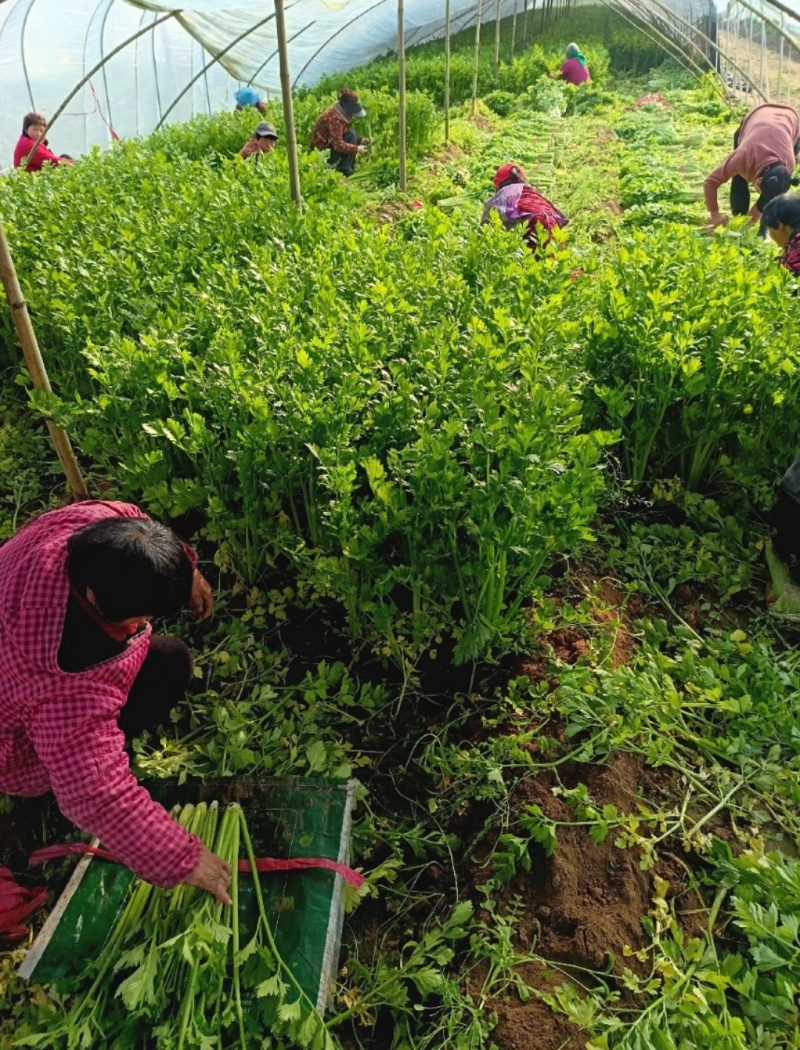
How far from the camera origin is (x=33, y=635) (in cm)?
178

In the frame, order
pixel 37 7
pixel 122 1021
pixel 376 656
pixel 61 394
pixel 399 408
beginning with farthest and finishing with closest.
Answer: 1. pixel 37 7
2. pixel 61 394
3. pixel 376 656
4. pixel 399 408
5. pixel 122 1021

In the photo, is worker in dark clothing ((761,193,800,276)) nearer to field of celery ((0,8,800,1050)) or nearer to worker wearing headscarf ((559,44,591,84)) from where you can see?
field of celery ((0,8,800,1050))

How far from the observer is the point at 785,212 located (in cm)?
458

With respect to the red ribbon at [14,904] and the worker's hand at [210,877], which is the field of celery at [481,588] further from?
the worker's hand at [210,877]

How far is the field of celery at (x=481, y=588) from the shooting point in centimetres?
198

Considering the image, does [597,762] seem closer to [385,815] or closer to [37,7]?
[385,815]

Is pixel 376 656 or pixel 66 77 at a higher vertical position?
pixel 66 77

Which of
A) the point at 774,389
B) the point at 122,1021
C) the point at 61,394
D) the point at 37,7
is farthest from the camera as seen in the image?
the point at 37,7

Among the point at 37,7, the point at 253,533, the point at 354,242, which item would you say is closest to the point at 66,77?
the point at 37,7

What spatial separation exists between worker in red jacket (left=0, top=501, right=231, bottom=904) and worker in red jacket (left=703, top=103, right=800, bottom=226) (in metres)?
6.02

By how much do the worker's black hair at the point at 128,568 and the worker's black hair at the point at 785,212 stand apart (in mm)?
4566

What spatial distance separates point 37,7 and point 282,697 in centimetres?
1290

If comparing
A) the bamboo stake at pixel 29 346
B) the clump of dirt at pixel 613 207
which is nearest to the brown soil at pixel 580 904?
the bamboo stake at pixel 29 346

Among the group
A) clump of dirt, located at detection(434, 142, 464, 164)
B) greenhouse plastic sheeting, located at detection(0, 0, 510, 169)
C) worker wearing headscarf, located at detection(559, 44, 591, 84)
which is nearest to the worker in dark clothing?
clump of dirt, located at detection(434, 142, 464, 164)
